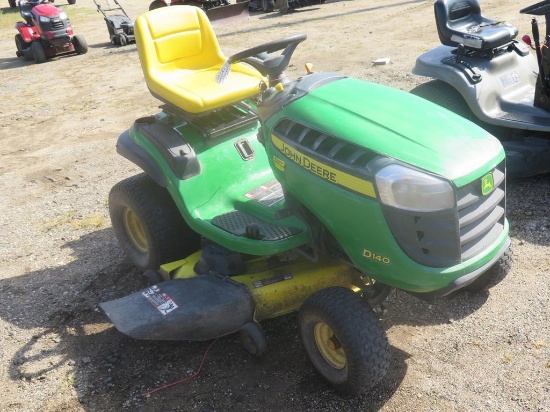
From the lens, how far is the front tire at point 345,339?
8.60 feet

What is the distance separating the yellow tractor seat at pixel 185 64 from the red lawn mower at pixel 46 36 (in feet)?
25.9

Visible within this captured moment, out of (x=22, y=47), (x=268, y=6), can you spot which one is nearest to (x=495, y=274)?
(x=22, y=47)

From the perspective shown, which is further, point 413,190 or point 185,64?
point 185,64

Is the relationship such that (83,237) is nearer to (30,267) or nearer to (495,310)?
(30,267)

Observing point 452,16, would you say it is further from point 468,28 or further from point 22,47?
point 22,47

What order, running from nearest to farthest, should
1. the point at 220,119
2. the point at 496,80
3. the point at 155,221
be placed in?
the point at 155,221 → the point at 220,119 → the point at 496,80

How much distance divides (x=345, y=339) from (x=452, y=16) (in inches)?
139

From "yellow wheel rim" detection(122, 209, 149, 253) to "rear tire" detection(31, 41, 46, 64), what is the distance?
806 cm

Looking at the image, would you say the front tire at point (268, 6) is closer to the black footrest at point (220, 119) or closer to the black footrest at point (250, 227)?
the black footrest at point (220, 119)

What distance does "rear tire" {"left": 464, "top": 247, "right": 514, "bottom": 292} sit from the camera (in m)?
3.17

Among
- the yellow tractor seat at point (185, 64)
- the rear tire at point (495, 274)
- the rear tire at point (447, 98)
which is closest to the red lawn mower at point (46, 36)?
the yellow tractor seat at point (185, 64)

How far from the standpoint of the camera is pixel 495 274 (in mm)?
3236

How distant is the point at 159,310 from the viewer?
3094 millimetres

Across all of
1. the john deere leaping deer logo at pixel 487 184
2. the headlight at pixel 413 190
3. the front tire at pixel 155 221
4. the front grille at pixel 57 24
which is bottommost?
the front tire at pixel 155 221
